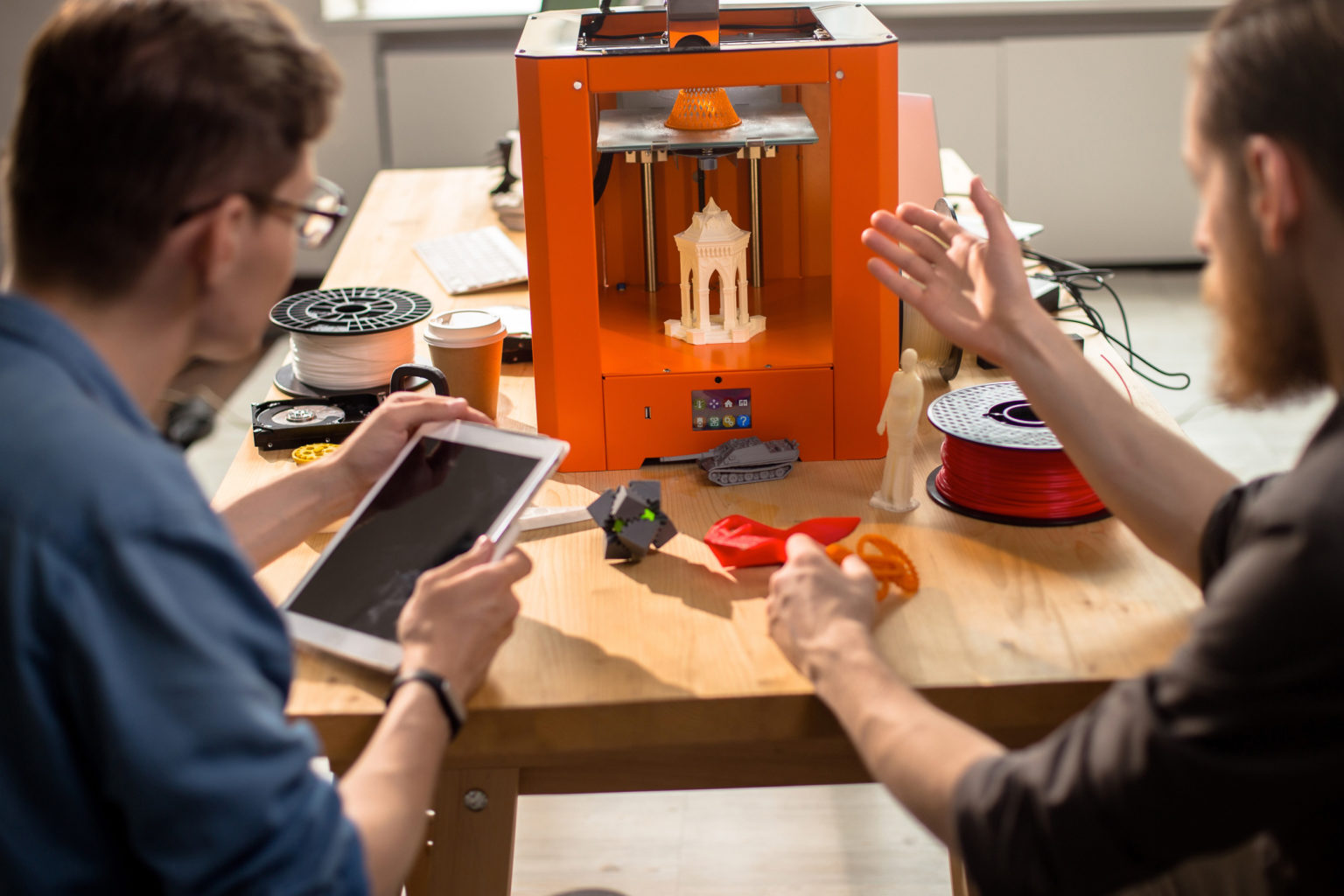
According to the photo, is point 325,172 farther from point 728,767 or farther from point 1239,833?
point 1239,833

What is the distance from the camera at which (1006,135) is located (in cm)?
423

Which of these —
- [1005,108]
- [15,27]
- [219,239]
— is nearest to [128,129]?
[219,239]

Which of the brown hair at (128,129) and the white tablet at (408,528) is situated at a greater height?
the brown hair at (128,129)

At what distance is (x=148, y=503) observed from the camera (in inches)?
28.7

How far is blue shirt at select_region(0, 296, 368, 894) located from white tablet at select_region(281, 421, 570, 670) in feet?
1.03

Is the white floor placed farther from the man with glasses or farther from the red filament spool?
the man with glasses

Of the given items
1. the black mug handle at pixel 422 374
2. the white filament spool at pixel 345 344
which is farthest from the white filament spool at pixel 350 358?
the black mug handle at pixel 422 374

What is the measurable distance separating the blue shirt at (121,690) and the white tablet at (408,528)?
0.31 meters

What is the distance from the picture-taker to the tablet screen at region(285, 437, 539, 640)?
3.65ft

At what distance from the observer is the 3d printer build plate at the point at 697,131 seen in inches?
55.0

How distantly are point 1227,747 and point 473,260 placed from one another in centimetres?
173

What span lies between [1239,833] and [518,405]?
3.60 feet

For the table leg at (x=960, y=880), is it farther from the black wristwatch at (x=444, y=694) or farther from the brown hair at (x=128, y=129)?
the brown hair at (x=128, y=129)

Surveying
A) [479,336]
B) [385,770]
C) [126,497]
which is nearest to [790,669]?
[385,770]
